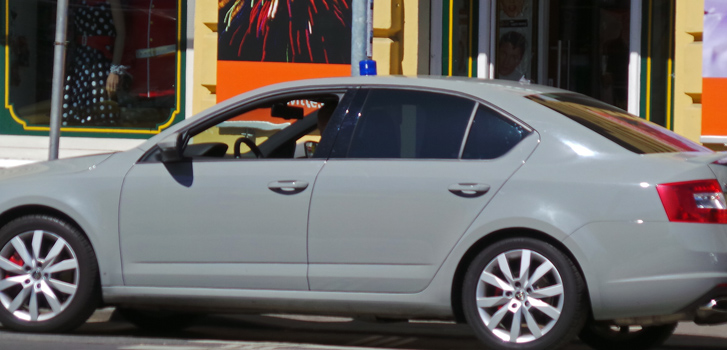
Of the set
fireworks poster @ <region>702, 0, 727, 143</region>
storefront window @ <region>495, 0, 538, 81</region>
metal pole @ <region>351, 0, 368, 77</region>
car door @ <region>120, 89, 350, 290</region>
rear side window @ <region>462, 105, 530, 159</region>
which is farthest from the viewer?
storefront window @ <region>495, 0, 538, 81</region>

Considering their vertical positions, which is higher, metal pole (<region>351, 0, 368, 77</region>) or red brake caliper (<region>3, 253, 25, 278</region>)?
metal pole (<region>351, 0, 368, 77</region>)

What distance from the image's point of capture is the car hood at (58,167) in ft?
21.7

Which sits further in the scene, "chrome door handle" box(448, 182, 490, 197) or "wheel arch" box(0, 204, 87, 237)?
"wheel arch" box(0, 204, 87, 237)

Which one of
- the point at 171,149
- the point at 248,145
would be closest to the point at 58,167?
the point at 171,149

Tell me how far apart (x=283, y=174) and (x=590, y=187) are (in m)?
1.56

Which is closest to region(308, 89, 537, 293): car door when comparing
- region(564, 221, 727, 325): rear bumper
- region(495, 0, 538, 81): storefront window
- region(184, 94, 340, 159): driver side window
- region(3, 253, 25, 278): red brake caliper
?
region(184, 94, 340, 159): driver side window

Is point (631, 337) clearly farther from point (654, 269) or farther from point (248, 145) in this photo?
point (248, 145)

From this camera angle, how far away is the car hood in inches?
260

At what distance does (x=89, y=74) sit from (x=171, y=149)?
759cm

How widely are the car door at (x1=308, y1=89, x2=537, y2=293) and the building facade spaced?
19.3ft

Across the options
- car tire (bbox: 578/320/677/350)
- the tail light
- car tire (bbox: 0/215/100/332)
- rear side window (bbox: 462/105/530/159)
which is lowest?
car tire (bbox: 578/320/677/350)

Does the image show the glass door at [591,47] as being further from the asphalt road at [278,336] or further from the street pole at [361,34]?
the asphalt road at [278,336]

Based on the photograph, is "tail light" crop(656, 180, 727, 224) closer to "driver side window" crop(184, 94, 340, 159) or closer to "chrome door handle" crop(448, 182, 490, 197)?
"chrome door handle" crop(448, 182, 490, 197)

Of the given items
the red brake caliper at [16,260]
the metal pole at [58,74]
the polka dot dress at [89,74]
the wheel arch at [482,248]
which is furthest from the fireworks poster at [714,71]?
the red brake caliper at [16,260]
